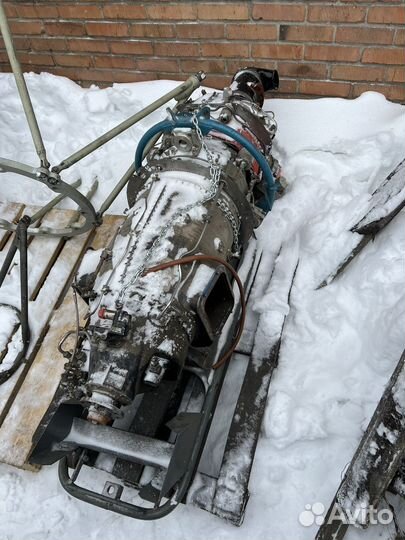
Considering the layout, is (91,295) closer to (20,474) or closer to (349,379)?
(20,474)

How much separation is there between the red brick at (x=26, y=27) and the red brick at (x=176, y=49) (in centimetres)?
78

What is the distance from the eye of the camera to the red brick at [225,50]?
2420 millimetres

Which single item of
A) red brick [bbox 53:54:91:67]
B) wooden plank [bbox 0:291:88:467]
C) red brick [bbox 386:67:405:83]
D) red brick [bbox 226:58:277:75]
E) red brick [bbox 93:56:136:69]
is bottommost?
wooden plank [bbox 0:291:88:467]

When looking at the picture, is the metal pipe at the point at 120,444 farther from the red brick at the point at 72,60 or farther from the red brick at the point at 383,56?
the red brick at the point at 72,60

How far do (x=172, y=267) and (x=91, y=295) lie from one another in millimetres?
278

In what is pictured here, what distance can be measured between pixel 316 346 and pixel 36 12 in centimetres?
252

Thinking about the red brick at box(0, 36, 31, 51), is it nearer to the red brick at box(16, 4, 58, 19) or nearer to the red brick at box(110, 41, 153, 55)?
the red brick at box(16, 4, 58, 19)

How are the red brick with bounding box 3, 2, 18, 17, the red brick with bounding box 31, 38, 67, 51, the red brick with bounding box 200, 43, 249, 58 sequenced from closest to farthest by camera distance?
the red brick with bounding box 200, 43, 249, 58
the red brick with bounding box 3, 2, 18, 17
the red brick with bounding box 31, 38, 67, 51

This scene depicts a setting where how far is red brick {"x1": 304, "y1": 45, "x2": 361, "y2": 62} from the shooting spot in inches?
89.0

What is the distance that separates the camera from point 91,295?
1.40 m

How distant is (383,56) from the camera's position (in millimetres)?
2230

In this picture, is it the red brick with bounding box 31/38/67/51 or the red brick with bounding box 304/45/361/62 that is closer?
the red brick with bounding box 304/45/361/62

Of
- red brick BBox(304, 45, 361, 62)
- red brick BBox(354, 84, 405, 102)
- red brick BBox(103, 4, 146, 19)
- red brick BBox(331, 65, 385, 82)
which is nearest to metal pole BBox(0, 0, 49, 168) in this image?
red brick BBox(103, 4, 146, 19)

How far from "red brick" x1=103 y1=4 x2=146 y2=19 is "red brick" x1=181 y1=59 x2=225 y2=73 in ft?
1.12
